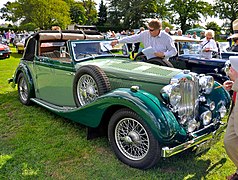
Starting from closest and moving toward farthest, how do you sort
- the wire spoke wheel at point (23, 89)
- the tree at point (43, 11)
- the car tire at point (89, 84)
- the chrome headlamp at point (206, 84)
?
the chrome headlamp at point (206, 84) → the car tire at point (89, 84) → the wire spoke wheel at point (23, 89) → the tree at point (43, 11)

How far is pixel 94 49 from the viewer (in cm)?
474

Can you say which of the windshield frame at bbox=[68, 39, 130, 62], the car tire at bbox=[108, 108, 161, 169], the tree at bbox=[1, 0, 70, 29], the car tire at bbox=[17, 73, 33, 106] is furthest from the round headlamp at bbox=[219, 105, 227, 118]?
the tree at bbox=[1, 0, 70, 29]

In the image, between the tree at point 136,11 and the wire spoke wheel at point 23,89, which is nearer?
the wire spoke wheel at point 23,89

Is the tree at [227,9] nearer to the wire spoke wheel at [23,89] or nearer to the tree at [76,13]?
the tree at [76,13]

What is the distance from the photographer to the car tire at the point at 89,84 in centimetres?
367

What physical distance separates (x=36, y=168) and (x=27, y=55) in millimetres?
3201

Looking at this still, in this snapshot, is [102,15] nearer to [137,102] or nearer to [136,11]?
[136,11]

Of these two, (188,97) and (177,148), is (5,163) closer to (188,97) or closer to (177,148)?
(177,148)

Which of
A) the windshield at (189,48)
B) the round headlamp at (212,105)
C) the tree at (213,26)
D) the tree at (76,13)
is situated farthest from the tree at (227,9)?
the round headlamp at (212,105)

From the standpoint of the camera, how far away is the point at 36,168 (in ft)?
10.8

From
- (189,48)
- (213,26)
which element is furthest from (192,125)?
(213,26)

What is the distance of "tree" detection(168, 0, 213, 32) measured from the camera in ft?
165

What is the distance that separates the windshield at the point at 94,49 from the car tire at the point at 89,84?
60 cm

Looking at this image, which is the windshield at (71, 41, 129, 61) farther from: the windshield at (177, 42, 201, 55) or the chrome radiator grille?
the windshield at (177, 42, 201, 55)
